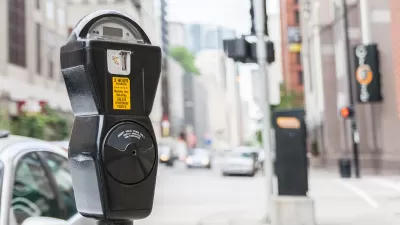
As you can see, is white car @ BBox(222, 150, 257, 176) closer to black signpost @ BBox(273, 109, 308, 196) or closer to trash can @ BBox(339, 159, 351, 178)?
trash can @ BBox(339, 159, 351, 178)

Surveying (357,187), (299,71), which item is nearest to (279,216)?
(357,187)

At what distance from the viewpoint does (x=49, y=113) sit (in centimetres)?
3072

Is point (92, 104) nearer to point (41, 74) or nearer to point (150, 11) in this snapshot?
point (41, 74)

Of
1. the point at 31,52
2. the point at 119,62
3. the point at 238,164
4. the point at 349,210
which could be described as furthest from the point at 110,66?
the point at 31,52

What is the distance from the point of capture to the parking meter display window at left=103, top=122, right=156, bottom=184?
2.45 meters

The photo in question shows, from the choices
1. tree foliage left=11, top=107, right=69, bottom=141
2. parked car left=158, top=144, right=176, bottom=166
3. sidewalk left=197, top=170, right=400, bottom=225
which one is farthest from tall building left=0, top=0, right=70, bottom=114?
sidewalk left=197, top=170, right=400, bottom=225

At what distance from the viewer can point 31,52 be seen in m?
32.3

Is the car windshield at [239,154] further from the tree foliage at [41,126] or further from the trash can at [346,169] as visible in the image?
the tree foliage at [41,126]

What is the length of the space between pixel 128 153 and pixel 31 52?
3153 cm

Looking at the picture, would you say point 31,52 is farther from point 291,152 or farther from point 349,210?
point 291,152

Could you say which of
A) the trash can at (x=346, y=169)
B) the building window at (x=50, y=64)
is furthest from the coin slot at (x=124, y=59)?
the building window at (x=50, y=64)

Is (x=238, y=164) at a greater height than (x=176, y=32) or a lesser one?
lesser

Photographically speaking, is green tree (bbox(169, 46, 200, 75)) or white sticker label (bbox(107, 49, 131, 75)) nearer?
white sticker label (bbox(107, 49, 131, 75))

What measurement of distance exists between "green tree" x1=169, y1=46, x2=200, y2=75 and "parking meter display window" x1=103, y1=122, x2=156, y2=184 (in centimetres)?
12237
